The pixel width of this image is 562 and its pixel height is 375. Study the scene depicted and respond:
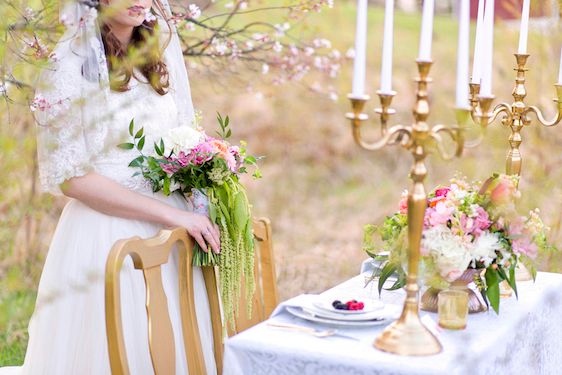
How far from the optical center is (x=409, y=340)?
6.32 ft

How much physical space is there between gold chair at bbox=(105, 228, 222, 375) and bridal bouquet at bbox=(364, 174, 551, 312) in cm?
53

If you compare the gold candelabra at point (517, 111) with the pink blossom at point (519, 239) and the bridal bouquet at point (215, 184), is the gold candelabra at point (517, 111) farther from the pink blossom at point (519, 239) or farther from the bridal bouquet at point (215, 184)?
the bridal bouquet at point (215, 184)

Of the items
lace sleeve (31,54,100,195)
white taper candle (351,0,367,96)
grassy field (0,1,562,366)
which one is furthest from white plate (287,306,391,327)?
grassy field (0,1,562,366)

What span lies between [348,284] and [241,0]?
1.67 metres

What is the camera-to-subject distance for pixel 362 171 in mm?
10031

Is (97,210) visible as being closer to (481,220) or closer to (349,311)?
(349,311)

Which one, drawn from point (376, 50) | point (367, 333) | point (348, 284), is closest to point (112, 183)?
point (348, 284)

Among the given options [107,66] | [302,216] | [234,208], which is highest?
[107,66]

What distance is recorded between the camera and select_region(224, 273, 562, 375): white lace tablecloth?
189 centimetres

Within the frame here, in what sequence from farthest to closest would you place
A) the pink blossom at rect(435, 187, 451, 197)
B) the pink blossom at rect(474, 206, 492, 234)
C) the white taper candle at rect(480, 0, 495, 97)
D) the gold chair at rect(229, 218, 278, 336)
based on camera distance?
the gold chair at rect(229, 218, 278, 336), the pink blossom at rect(435, 187, 451, 197), the pink blossom at rect(474, 206, 492, 234), the white taper candle at rect(480, 0, 495, 97)

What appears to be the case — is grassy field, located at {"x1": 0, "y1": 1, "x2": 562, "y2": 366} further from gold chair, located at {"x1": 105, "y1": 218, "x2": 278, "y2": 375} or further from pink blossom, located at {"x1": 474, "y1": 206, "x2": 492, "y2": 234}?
pink blossom, located at {"x1": 474, "y1": 206, "x2": 492, "y2": 234}

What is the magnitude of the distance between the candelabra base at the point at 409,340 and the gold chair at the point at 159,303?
59 cm

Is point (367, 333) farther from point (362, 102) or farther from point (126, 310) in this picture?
point (126, 310)

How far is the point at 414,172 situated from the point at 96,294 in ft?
3.80
